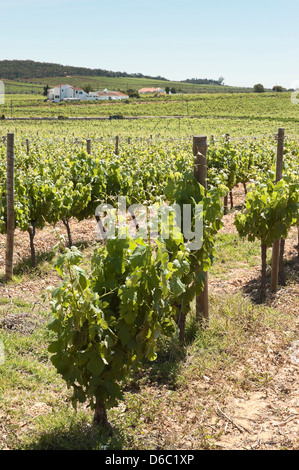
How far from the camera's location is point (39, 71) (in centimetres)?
15312

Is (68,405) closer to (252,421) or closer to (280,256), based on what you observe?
(252,421)

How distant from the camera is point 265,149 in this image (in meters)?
14.1

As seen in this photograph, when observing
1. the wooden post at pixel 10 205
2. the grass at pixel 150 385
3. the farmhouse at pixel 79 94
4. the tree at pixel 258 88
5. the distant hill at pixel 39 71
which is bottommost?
the grass at pixel 150 385

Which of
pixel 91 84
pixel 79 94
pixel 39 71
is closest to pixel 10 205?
pixel 79 94

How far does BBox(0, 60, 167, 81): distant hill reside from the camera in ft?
468

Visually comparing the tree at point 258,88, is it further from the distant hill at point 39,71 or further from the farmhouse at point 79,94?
the distant hill at point 39,71

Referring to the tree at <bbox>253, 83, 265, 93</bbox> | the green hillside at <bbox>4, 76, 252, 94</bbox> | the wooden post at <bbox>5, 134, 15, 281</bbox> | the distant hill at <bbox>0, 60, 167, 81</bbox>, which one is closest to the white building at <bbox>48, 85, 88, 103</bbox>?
the green hillside at <bbox>4, 76, 252, 94</bbox>

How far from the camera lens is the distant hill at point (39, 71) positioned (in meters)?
143

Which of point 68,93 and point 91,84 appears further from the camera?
point 91,84

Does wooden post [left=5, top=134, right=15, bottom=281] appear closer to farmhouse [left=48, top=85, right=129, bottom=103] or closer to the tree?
farmhouse [left=48, top=85, right=129, bottom=103]

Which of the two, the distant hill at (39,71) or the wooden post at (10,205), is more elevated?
the distant hill at (39,71)

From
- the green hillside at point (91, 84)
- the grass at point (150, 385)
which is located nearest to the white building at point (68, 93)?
the green hillside at point (91, 84)

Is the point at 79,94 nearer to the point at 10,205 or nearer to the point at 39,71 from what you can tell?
the point at 39,71
